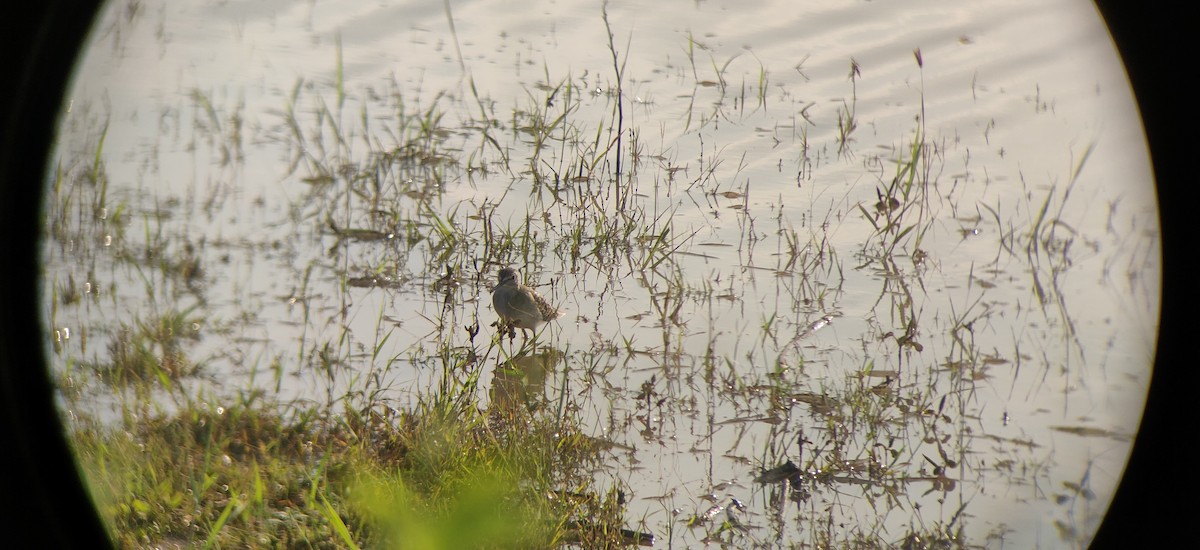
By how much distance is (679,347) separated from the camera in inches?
145

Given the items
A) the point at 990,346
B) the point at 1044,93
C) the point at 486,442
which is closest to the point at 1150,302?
the point at 990,346

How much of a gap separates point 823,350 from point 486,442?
4.66ft

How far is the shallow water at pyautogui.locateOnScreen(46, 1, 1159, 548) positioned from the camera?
3.13 meters

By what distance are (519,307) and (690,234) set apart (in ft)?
3.49

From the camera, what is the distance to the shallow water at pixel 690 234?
3127 millimetres

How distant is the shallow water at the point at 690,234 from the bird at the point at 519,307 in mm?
102

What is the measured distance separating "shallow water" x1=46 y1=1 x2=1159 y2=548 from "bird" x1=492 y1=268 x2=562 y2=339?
0.10m

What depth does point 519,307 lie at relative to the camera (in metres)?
3.68

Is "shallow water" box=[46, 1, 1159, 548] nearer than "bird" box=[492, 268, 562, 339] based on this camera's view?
Yes

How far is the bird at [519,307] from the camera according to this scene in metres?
3.67

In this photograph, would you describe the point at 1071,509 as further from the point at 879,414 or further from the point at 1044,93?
the point at 1044,93

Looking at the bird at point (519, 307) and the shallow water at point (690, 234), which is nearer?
the shallow water at point (690, 234)

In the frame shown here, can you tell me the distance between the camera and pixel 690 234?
14.5 feet

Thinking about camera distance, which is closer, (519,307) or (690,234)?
(519,307)
